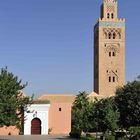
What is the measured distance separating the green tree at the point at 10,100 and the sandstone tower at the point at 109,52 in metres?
46.6

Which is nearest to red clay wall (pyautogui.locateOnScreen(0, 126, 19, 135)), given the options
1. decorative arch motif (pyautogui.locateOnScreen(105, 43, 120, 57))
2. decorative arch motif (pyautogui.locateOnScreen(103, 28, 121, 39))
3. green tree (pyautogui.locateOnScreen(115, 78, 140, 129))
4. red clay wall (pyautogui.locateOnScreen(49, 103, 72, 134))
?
red clay wall (pyautogui.locateOnScreen(49, 103, 72, 134))

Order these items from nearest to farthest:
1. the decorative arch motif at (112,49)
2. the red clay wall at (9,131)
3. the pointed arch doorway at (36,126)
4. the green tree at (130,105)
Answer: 1. the green tree at (130,105)
2. the red clay wall at (9,131)
3. the pointed arch doorway at (36,126)
4. the decorative arch motif at (112,49)

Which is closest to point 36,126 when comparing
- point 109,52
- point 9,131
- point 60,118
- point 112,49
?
point 60,118

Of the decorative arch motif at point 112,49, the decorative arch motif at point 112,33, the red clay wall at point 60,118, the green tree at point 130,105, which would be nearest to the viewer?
the green tree at point 130,105

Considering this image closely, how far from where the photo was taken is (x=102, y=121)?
42031 millimetres

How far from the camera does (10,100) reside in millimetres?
37719

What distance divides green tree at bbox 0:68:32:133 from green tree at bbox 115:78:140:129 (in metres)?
16.9

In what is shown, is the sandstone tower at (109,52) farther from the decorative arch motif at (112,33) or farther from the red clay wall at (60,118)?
the red clay wall at (60,118)

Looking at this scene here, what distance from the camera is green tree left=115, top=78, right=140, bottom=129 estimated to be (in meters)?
53.8

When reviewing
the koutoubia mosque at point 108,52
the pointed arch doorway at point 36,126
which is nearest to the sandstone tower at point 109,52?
the koutoubia mosque at point 108,52

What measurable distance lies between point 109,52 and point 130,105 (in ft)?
113

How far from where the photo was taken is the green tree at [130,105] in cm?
5378

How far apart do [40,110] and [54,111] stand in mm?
2231

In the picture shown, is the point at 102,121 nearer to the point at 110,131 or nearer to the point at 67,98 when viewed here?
the point at 110,131
